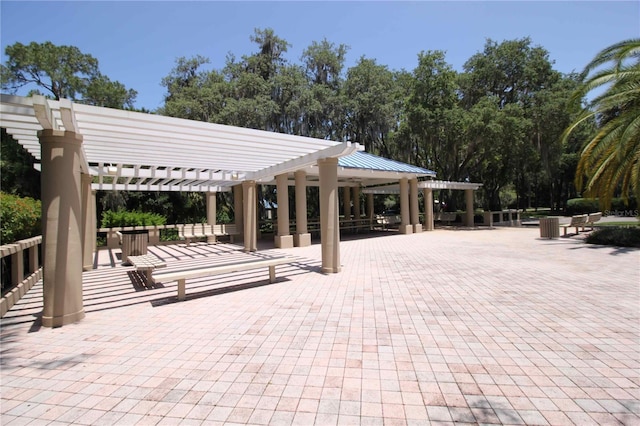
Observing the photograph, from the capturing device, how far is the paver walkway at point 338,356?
2.67 metres

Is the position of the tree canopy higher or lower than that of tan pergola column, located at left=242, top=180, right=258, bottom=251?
higher

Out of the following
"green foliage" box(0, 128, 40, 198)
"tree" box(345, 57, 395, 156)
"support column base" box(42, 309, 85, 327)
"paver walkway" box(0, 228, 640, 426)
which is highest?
"tree" box(345, 57, 395, 156)

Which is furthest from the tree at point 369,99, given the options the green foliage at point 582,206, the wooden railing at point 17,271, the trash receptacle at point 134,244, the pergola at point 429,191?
the wooden railing at point 17,271

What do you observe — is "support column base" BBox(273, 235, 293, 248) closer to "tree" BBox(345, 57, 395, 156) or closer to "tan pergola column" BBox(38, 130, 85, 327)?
"tan pergola column" BBox(38, 130, 85, 327)

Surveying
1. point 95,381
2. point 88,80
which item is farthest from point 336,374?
point 88,80

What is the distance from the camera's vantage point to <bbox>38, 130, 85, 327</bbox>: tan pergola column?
4.74 meters

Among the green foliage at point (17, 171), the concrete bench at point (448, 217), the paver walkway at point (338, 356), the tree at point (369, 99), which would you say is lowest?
the paver walkway at point (338, 356)

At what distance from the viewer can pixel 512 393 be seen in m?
2.82

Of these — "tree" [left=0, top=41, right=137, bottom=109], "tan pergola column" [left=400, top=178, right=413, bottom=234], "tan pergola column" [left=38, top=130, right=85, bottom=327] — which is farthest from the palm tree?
"tree" [left=0, top=41, right=137, bottom=109]

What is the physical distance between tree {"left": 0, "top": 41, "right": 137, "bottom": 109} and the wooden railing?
2102 cm

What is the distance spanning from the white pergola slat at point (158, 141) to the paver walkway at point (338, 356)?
3193 mm

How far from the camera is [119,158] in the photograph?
9.07 meters

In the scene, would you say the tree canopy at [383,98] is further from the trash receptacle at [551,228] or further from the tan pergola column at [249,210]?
the tan pergola column at [249,210]

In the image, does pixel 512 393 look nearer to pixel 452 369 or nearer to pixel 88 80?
pixel 452 369
